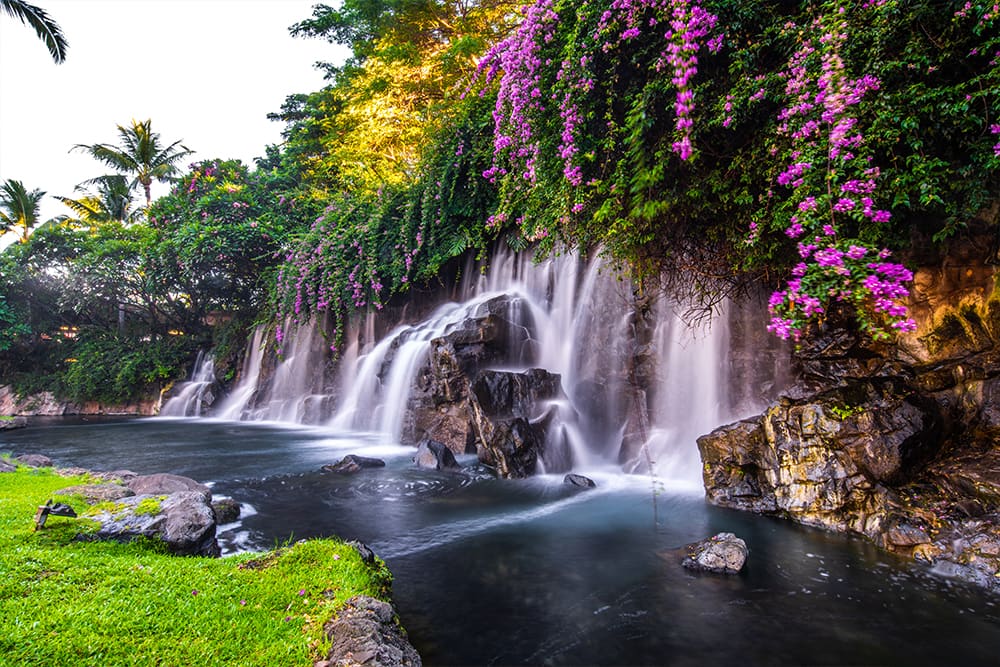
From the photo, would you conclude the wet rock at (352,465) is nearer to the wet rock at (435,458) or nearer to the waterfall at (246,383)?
the wet rock at (435,458)

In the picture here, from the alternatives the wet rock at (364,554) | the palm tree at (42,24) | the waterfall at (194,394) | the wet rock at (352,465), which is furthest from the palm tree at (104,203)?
the wet rock at (364,554)

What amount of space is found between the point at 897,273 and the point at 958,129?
1.39 metres

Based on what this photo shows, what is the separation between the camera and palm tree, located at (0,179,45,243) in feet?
94.2

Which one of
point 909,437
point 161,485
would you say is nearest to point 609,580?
point 909,437

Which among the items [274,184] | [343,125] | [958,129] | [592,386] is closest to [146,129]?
[274,184]

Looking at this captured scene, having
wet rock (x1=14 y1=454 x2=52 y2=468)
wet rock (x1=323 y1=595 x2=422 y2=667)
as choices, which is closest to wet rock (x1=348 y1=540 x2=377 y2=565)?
wet rock (x1=323 y1=595 x2=422 y2=667)

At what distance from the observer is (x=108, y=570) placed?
9.70ft

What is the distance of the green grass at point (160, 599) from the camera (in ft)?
7.48

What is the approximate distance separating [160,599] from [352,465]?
5097 mm

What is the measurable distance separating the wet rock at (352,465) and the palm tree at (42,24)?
11.9 metres

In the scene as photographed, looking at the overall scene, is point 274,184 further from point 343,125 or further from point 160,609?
point 160,609

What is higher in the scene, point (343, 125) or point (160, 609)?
point (343, 125)

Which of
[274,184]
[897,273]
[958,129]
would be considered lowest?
[897,273]

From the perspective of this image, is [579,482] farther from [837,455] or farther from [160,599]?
[160,599]
